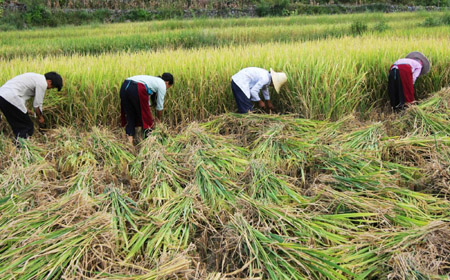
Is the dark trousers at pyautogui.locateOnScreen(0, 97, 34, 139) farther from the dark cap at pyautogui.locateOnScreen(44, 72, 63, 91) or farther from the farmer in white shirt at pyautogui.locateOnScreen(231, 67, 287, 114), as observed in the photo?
the farmer in white shirt at pyautogui.locateOnScreen(231, 67, 287, 114)

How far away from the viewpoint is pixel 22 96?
336cm

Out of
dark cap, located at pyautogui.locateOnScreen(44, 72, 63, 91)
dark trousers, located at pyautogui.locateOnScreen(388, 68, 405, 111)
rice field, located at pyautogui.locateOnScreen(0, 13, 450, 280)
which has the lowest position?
rice field, located at pyautogui.locateOnScreen(0, 13, 450, 280)

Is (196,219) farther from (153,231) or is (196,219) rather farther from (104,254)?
(104,254)

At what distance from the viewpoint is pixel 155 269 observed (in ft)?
5.62

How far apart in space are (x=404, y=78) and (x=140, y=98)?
2.83 metres

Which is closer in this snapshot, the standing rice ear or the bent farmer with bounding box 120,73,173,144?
the bent farmer with bounding box 120,73,173,144

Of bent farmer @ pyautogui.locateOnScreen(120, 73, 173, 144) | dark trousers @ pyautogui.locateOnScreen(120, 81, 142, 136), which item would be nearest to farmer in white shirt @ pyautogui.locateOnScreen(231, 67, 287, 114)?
bent farmer @ pyautogui.locateOnScreen(120, 73, 173, 144)

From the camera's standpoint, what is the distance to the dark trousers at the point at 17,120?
129 inches

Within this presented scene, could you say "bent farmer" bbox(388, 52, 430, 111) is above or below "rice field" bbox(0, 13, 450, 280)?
above

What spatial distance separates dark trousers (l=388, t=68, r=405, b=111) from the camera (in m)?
3.92

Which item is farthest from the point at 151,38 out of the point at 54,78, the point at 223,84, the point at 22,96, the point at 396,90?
the point at 396,90

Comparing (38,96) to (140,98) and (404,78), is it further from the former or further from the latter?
(404,78)

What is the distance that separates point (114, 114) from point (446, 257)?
10.7 feet

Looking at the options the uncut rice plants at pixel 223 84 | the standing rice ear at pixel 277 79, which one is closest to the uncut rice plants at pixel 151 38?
the uncut rice plants at pixel 223 84
